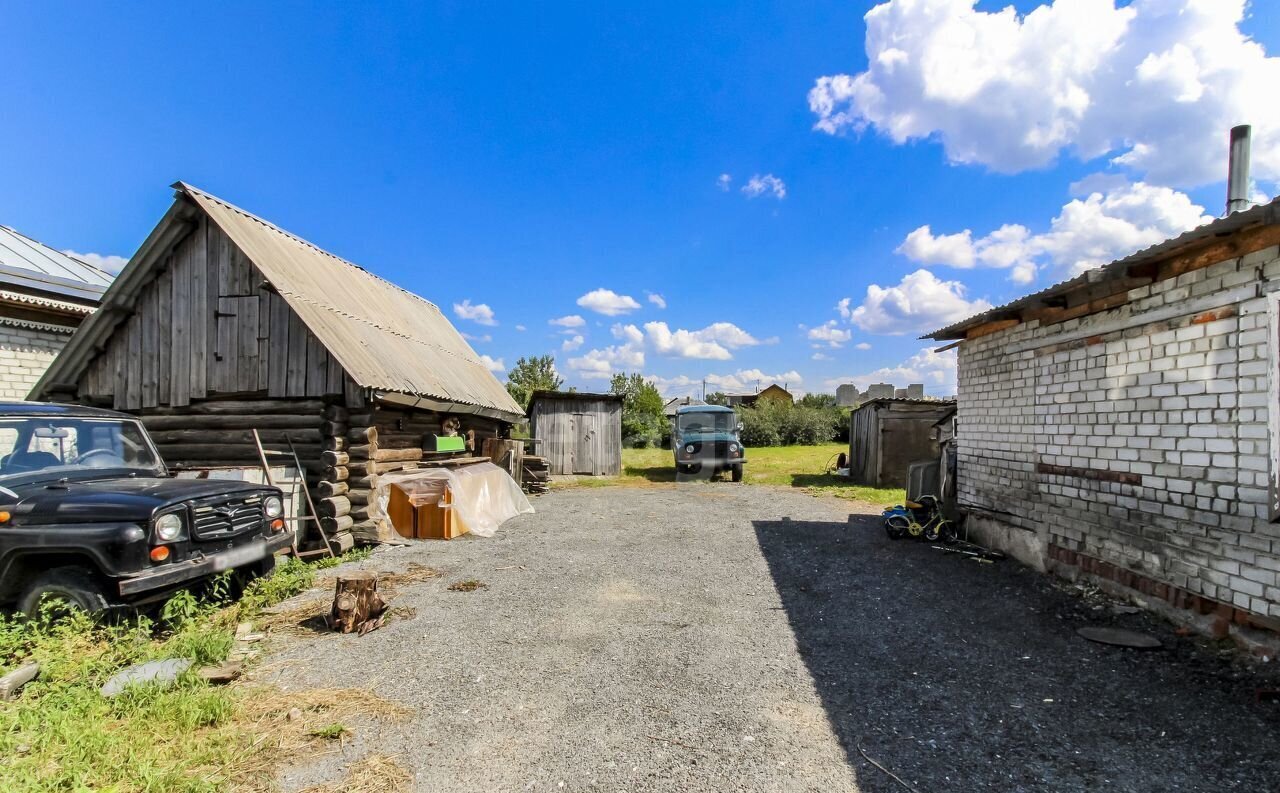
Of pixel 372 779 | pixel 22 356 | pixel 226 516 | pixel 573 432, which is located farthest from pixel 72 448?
pixel 573 432

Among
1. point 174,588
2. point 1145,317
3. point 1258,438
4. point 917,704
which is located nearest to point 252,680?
point 174,588

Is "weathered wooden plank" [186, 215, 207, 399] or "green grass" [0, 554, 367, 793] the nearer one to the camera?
"green grass" [0, 554, 367, 793]

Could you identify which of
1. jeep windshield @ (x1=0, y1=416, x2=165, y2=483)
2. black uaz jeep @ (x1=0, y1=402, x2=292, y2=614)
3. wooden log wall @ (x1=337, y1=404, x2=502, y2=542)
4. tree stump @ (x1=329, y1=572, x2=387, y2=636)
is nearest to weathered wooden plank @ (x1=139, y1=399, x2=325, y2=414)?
wooden log wall @ (x1=337, y1=404, x2=502, y2=542)

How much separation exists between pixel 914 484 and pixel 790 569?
4765mm

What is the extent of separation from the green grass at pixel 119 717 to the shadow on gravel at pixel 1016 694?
389 centimetres

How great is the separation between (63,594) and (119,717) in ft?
5.89

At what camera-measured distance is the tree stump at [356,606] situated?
17.7 ft

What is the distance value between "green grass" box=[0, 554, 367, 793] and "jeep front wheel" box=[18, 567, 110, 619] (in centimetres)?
11

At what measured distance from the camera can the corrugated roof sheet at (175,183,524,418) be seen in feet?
29.4

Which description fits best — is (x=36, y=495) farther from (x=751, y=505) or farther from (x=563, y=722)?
(x=751, y=505)

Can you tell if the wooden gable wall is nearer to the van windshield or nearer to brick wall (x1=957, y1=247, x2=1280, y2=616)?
brick wall (x1=957, y1=247, x2=1280, y2=616)

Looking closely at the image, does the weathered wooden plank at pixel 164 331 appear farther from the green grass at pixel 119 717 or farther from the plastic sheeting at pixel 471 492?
the green grass at pixel 119 717

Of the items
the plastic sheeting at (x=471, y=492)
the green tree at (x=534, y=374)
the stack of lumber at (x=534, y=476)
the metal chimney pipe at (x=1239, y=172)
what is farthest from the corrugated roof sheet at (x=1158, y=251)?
the green tree at (x=534, y=374)

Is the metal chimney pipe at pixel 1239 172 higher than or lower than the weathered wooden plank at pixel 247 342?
higher
